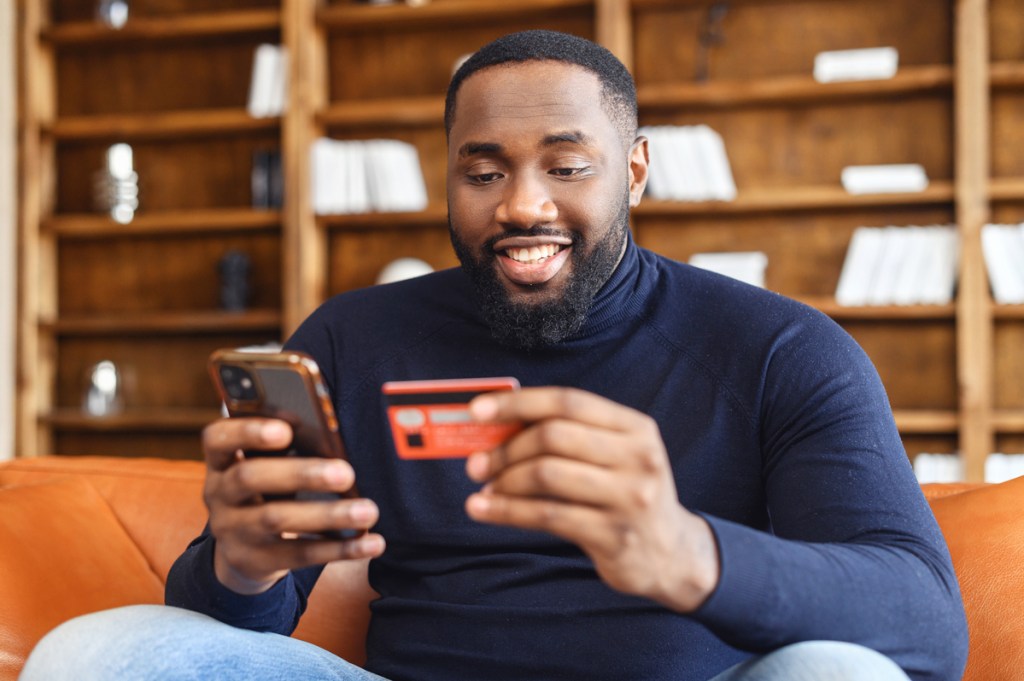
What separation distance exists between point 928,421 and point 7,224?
3171 mm

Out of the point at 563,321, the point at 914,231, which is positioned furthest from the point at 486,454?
the point at 914,231

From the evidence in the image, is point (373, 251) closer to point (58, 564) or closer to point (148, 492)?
point (148, 492)

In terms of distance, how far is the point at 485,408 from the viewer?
2.32 feet

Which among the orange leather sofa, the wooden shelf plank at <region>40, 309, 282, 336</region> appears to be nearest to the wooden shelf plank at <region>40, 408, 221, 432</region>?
the wooden shelf plank at <region>40, 309, 282, 336</region>

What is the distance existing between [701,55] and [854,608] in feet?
8.95

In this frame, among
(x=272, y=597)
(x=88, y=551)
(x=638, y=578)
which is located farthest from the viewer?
(x=88, y=551)

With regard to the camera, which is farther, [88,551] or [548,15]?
[548,15]

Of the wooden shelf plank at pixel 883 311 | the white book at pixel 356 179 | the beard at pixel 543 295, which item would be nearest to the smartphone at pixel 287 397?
the beard at pixel 543 295

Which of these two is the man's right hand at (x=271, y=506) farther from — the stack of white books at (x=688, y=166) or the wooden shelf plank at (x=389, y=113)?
the wooden shelf plank at (x=389, y=113)

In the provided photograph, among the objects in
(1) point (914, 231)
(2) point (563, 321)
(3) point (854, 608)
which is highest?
(1) point (914, 231)

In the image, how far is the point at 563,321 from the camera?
1254 millimetres

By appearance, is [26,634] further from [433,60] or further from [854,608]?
[433,60]

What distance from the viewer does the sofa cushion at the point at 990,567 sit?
45.7 inches

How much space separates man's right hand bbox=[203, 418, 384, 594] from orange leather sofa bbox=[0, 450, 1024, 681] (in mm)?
479
